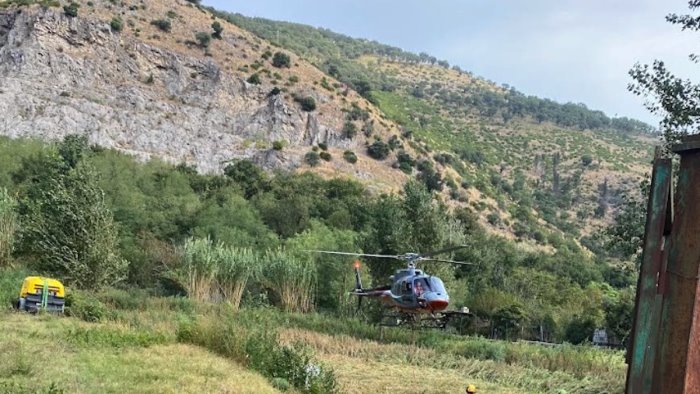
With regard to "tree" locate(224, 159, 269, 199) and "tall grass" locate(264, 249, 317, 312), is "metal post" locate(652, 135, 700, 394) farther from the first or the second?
"tree" locate(224, 159, 269, 199)

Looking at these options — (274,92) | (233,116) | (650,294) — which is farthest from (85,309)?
(274,92)

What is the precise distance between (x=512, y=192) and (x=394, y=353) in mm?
47889

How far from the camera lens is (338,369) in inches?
550

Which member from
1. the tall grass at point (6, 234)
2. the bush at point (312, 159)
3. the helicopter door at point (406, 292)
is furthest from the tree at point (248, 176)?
the helicopter door at point (406, 292)

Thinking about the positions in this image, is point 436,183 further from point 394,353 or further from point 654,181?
point 654,181

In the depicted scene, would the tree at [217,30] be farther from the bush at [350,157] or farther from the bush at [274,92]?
the bush at [350,157]

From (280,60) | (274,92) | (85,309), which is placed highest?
(280,60)

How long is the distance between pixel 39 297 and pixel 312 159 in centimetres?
3221

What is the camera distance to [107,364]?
394 inches

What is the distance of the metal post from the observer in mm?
1646

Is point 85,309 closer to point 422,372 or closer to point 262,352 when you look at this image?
point 262,352

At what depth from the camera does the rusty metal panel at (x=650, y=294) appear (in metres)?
1.71

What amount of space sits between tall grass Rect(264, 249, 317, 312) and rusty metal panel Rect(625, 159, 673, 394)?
2365cm

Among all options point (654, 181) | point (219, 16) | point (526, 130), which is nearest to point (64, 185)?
point (654, 181)
